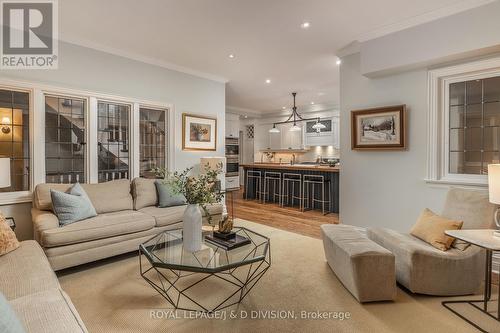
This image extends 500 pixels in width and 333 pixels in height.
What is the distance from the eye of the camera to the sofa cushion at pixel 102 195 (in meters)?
3.17

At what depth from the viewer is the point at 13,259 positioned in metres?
2.03

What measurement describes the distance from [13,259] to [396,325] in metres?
2.96

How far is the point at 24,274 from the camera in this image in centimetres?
181

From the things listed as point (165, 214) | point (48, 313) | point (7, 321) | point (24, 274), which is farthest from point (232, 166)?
point (7, 321)

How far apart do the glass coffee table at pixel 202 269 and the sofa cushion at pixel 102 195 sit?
1.19 m

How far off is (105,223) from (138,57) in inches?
111

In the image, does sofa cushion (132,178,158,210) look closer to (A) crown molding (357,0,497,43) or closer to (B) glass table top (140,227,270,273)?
(B) glass table top (140,227,270,273)

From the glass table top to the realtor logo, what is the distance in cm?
289

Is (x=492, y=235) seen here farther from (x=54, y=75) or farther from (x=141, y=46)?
(x=54, y=75)

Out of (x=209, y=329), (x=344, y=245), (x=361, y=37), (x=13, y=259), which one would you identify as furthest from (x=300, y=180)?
(x=13, y=259)

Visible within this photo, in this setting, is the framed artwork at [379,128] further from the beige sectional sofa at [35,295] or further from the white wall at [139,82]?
the beige sectional sofa at [35,295]

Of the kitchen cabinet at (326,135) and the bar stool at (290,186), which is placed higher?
the kitchen cabinet at (326,135)

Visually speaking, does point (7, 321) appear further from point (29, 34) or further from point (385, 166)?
point (385, 166)

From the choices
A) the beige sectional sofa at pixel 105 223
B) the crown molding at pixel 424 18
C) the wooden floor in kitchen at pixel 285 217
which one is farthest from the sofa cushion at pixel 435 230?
the beige sectional sofa at pixel 105 223
